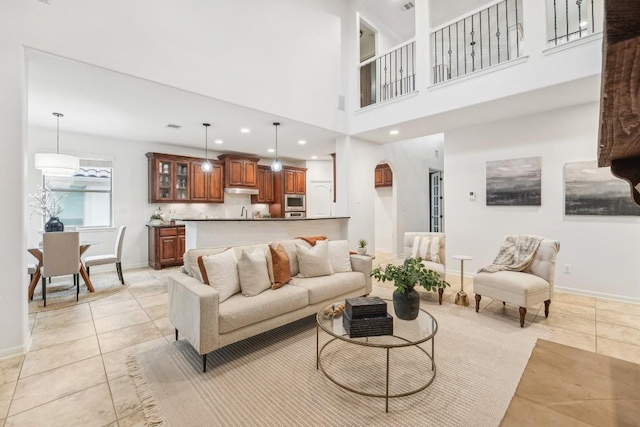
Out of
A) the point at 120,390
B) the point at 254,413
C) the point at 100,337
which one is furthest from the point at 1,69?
the point at 254,413

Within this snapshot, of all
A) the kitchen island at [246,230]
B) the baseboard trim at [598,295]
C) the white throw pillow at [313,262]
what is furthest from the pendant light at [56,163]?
the baseboard trim at [598,295]

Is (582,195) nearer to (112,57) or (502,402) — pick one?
(502,402)

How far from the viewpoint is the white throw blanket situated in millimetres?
3402

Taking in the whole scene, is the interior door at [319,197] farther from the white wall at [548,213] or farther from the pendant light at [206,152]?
the white wall at [548,213]

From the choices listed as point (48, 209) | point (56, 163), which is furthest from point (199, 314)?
point (48, 209)

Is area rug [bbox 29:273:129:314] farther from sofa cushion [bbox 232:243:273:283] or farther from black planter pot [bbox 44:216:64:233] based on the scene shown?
sofa cushion [bbox 232:243:273:283]

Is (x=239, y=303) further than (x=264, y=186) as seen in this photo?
No

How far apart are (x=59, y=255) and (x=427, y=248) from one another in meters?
5.04

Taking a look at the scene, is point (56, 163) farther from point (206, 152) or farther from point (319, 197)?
point (319, 197)

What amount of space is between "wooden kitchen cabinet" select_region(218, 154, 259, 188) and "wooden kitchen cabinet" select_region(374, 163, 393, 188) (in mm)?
3249

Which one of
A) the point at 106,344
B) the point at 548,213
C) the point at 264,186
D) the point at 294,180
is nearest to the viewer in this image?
the point at 106,344

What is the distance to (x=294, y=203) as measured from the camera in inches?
328

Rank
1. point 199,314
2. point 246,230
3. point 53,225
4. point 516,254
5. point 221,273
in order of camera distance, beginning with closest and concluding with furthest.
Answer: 1. point 199,314
2. point 221,273
3. point 516,254
4. point 53,225
5. point 246,230

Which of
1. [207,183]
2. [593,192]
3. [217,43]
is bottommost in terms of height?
[593,192]
